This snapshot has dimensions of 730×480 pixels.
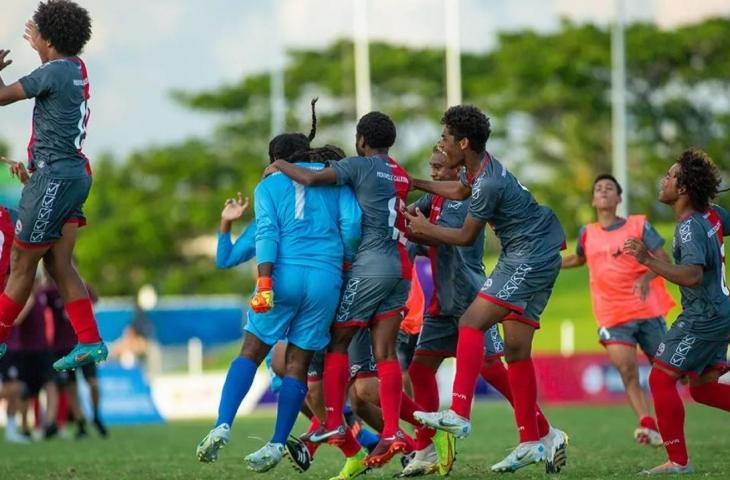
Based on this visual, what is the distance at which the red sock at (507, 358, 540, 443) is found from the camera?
10414mm

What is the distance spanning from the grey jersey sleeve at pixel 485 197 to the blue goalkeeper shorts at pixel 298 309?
1154 mm

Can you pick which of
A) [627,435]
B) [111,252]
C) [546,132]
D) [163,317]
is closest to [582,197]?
[546,132]

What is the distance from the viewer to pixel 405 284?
10.5 m

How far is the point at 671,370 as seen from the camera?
10.3 m

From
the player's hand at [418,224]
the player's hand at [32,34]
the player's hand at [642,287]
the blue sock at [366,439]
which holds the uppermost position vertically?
the player's hand at [32,34]

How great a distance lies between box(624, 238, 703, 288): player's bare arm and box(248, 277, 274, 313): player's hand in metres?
2.45

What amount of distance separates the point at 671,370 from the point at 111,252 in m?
61.5

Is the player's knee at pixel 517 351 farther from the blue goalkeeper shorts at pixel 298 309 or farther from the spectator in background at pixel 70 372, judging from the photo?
the spectator in background at pixel 70 372

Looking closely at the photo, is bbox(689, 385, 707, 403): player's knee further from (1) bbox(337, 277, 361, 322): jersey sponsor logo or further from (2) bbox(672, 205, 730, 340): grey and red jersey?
(1) bbox(337, 277, 361, 322): jersey sponsor logo

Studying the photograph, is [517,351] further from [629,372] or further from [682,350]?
[629,372]

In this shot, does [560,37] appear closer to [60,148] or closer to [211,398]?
[211,398]

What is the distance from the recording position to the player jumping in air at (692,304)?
10.2 meters

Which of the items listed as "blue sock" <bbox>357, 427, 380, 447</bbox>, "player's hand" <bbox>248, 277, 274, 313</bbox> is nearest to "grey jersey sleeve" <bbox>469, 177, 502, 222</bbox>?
"player's hand" <bbox>248, 277, 274, 313</bbox>

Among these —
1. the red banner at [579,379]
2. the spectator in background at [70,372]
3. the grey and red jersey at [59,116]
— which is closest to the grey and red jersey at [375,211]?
the grey and red jersey at [59,116]
